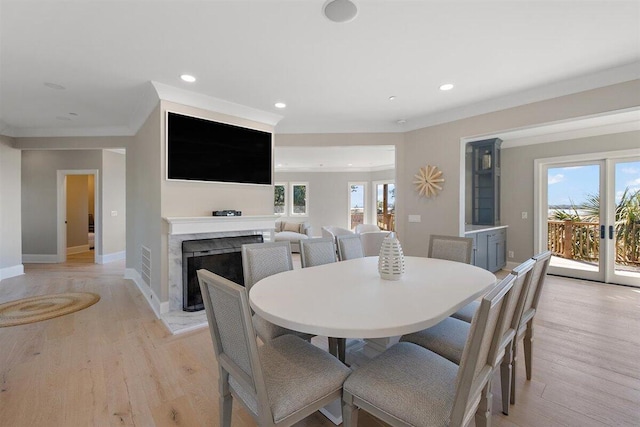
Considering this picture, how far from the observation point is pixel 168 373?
84.5 inches

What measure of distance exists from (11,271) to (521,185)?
29.7ft

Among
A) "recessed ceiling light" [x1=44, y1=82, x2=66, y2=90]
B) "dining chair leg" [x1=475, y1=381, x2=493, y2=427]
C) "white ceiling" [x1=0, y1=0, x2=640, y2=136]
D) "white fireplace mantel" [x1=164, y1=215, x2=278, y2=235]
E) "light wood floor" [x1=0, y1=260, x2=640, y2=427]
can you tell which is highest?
"recessed ceiling light" [x1=44, y1=82, x2=66, y2=90]

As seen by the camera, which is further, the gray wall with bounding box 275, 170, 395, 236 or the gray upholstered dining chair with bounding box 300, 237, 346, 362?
the gray wall with bounding box 275, 170, 395, 236

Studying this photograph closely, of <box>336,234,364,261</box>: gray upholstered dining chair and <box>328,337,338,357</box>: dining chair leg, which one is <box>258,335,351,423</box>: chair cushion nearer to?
<box>328,337,338,357</box>: dining chair leg

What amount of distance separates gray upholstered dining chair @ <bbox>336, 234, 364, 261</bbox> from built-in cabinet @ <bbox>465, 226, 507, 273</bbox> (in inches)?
89.6

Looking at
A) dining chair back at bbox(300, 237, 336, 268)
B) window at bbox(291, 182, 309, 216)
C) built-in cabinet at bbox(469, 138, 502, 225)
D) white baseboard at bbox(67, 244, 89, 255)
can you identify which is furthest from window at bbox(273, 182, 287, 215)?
dining chair back at bbox(300, 237, 336, 268)

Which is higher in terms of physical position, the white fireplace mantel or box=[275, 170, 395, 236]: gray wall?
box=[275, 170, 395, 236]: gray wall

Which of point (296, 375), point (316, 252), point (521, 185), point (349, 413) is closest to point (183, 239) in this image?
point (316, 252)

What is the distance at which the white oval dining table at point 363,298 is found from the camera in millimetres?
1178

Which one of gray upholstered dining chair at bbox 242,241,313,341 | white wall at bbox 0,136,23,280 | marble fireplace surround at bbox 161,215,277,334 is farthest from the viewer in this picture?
white wall at bbox 0,136,23,280

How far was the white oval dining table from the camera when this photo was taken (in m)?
1.18

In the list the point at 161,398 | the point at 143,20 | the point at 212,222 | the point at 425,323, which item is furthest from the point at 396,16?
the point at 161,398

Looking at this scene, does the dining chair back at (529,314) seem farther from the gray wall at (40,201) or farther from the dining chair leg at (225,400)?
the gray wall at (40,201)

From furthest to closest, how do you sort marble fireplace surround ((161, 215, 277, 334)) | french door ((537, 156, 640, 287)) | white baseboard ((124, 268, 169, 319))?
1. french door ((537, 156, 640, 287))
2. white baseboard ((124, 268, 169, 319))
3. marble fireplace surround ((161, 215, 277, 334))
